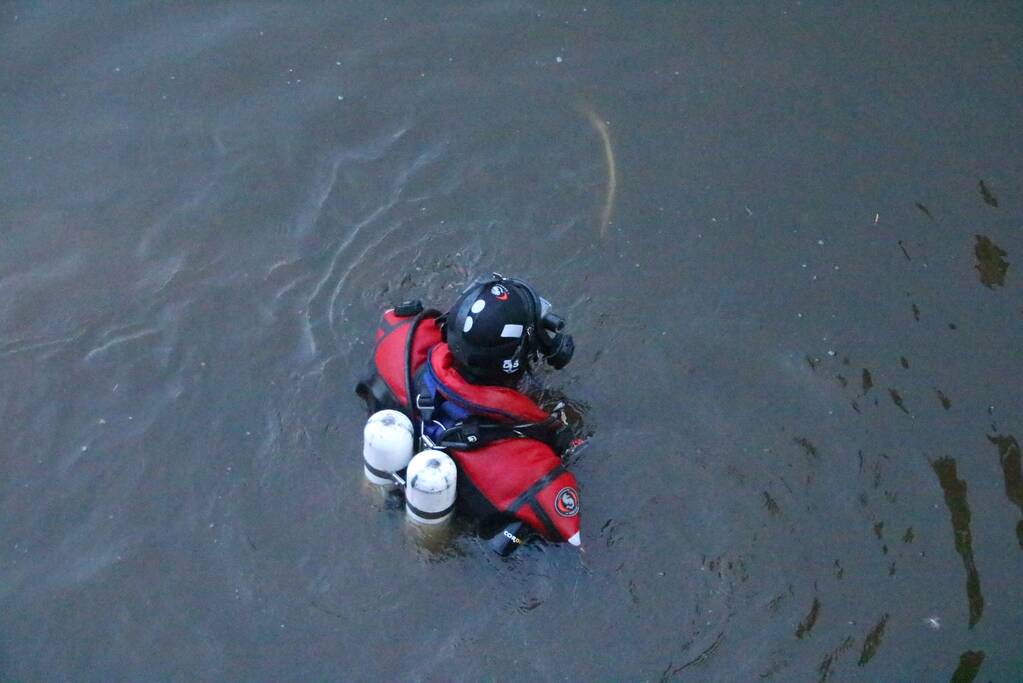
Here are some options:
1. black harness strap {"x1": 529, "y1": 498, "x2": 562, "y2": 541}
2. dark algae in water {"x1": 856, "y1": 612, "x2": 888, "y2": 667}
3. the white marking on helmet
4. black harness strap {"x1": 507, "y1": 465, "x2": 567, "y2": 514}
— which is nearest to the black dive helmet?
the white marking on helmet

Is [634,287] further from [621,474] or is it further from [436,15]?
[436,15]

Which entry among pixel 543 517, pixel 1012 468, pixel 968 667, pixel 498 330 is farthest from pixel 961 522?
pixel 498 330

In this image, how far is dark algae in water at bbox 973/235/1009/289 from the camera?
21.1ft

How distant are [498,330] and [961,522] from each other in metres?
2.84

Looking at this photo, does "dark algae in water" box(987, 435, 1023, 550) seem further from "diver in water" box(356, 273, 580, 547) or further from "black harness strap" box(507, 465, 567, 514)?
"black harness strap" box(507, 465, 567, 514)

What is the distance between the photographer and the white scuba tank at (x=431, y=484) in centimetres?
482

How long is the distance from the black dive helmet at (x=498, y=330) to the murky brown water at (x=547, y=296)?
3.73ft

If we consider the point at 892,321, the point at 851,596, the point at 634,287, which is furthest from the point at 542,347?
the point at 892,321

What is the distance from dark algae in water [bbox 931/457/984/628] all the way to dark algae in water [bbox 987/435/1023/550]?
0.80 feet

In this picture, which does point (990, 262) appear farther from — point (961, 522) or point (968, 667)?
point (968, 667)

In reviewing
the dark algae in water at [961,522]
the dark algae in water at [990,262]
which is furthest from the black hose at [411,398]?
the dark algae in water at [990,262]

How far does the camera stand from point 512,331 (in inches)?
193

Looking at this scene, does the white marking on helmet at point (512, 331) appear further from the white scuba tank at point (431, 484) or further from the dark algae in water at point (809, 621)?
the dark algae in water at point (809, 621)

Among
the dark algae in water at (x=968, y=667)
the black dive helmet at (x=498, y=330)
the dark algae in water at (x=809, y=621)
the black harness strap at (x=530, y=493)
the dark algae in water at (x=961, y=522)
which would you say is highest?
the black dive helmet at (x=498, y=330)
